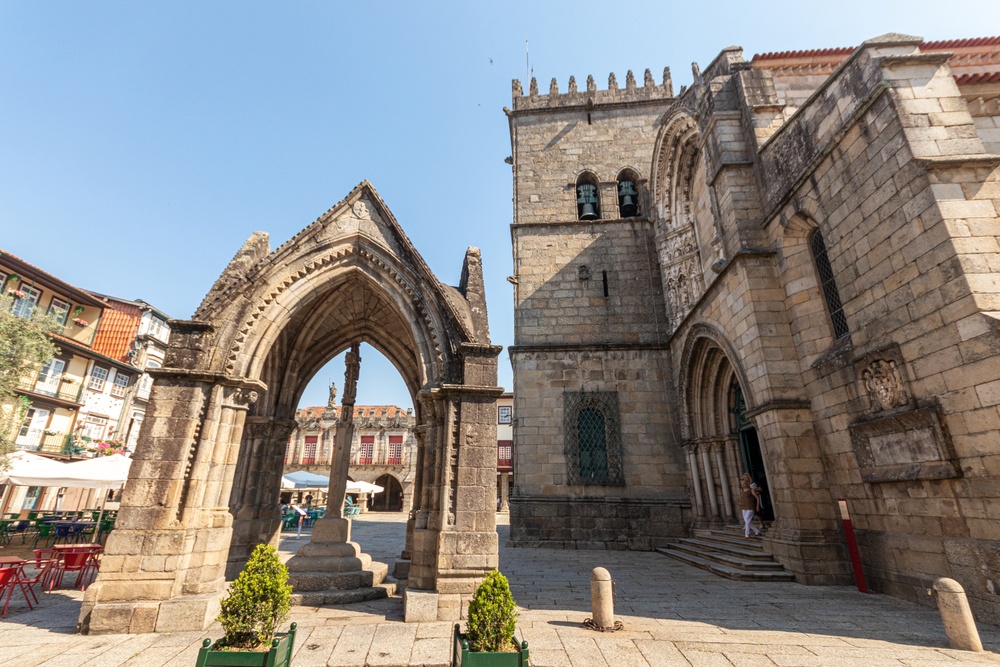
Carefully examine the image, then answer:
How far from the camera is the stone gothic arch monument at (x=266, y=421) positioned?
5383mm

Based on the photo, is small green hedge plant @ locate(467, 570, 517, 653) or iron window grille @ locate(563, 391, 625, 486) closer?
small green hedge plant @ locate(467, 570, 517, 653)

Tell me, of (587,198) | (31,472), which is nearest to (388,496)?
(31,472)

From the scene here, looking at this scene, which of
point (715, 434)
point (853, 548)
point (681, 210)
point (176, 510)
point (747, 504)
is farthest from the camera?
point (681, 210)

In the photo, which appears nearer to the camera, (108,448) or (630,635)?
(630,635)

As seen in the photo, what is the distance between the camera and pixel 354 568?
21.9 feet

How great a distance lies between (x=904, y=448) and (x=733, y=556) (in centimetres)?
417

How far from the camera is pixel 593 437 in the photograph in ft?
44.8

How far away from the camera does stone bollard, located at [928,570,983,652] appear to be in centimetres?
450

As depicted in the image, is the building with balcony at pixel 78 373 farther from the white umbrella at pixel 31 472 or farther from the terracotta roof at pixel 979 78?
the terracotta roof at pixel 979 78

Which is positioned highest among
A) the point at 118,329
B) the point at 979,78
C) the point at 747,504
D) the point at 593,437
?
the point at 118,329

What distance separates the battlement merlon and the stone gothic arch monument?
14.6m

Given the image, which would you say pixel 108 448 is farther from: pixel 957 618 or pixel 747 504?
pixel 957 618

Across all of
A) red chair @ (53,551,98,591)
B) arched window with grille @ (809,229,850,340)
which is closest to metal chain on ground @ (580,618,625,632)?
arched window with grille @ (809,229,850,340)

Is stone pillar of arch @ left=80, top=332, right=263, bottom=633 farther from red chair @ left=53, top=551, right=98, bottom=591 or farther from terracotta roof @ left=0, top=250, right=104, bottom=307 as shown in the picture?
terracotta roof @ left=0, top=250, right=104, bottom=307
